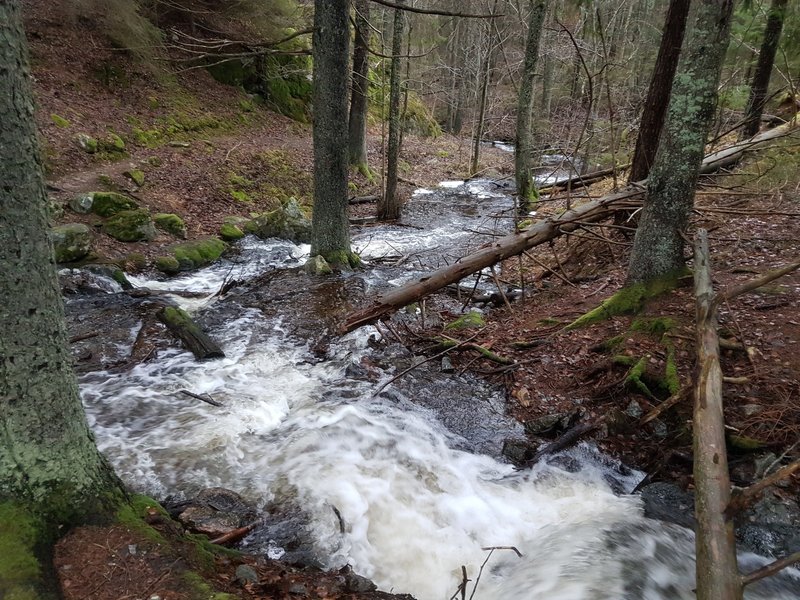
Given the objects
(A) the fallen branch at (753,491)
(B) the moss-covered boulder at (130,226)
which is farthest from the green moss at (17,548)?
(B) the moss-covered boulder at (130,226)

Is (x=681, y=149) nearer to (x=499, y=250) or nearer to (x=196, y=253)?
(x=499, y=250)

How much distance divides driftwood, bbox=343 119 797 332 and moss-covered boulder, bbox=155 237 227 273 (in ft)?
15.9

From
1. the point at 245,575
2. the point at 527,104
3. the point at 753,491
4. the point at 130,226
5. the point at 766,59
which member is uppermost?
the point at 766,59

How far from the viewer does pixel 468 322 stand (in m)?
6.68

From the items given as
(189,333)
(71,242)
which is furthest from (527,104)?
(71,242)

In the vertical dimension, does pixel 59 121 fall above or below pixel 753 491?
above

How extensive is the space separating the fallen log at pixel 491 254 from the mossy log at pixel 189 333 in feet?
5.95

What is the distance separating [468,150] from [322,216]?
2170 cm

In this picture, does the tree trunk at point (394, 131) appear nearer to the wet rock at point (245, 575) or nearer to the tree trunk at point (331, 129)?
the tree trunk at point (331, 129)

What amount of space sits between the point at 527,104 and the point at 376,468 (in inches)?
481

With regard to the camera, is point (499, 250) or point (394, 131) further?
point (394, 131)

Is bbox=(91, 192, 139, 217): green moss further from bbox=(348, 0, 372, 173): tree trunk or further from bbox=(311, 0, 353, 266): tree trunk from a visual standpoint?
bbox=(348, 0, 372, 173): tree trunk

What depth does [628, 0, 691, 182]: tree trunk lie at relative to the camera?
659 cm

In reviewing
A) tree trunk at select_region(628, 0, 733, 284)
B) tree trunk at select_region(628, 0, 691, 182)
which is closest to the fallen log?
tree trunk at select_region(628, 0, 691, 182)
